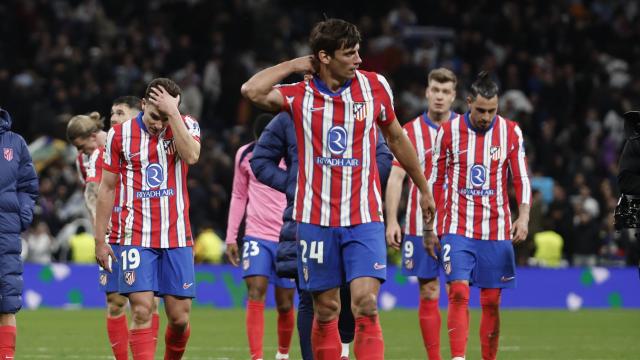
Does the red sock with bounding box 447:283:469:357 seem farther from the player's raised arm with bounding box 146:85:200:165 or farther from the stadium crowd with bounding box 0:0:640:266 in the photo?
the stadium crowd with bounding box 0:0:640:266

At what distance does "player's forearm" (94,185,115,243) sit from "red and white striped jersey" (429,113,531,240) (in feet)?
9.18

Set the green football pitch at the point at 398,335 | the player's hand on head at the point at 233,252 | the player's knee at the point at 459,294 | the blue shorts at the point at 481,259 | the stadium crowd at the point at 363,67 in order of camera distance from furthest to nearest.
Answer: the stadium crowd at the point at 363,67 → the green football pitch at the point at 398,335 → the player's hand on head at the point at 233,252 → the blue shorts at the point at 481,259 → the player's knee at the point at 459,294

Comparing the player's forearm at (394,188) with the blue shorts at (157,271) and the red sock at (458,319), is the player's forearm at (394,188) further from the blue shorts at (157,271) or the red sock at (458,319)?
the blue shorts at (157,271)

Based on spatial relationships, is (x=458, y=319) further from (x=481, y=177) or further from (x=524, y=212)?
(x=481, y=177)

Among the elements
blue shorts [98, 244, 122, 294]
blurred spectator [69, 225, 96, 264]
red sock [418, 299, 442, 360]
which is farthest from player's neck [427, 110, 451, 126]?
blurred spectator [69, 225, 96, 264]

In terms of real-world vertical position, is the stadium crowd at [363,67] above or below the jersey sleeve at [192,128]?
above

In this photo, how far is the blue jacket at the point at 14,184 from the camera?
941 cm

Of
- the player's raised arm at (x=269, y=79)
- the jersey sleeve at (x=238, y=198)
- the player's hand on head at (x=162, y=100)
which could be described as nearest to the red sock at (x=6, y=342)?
the player's hand on head at (x=162, y=100)

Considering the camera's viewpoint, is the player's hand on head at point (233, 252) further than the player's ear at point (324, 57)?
Yes

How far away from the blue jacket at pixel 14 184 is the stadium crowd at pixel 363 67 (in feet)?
33.6

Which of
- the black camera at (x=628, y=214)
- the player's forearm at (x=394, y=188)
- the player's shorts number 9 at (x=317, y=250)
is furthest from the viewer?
the player's forearm at (x=394, y=188)

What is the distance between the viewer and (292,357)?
12094 millimetres

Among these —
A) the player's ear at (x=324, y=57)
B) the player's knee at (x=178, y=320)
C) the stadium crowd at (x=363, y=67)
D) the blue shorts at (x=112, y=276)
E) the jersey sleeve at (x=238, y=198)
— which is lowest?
the player's knee at (x=178, y=320)

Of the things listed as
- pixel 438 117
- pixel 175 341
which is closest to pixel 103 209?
pixel 175 341
